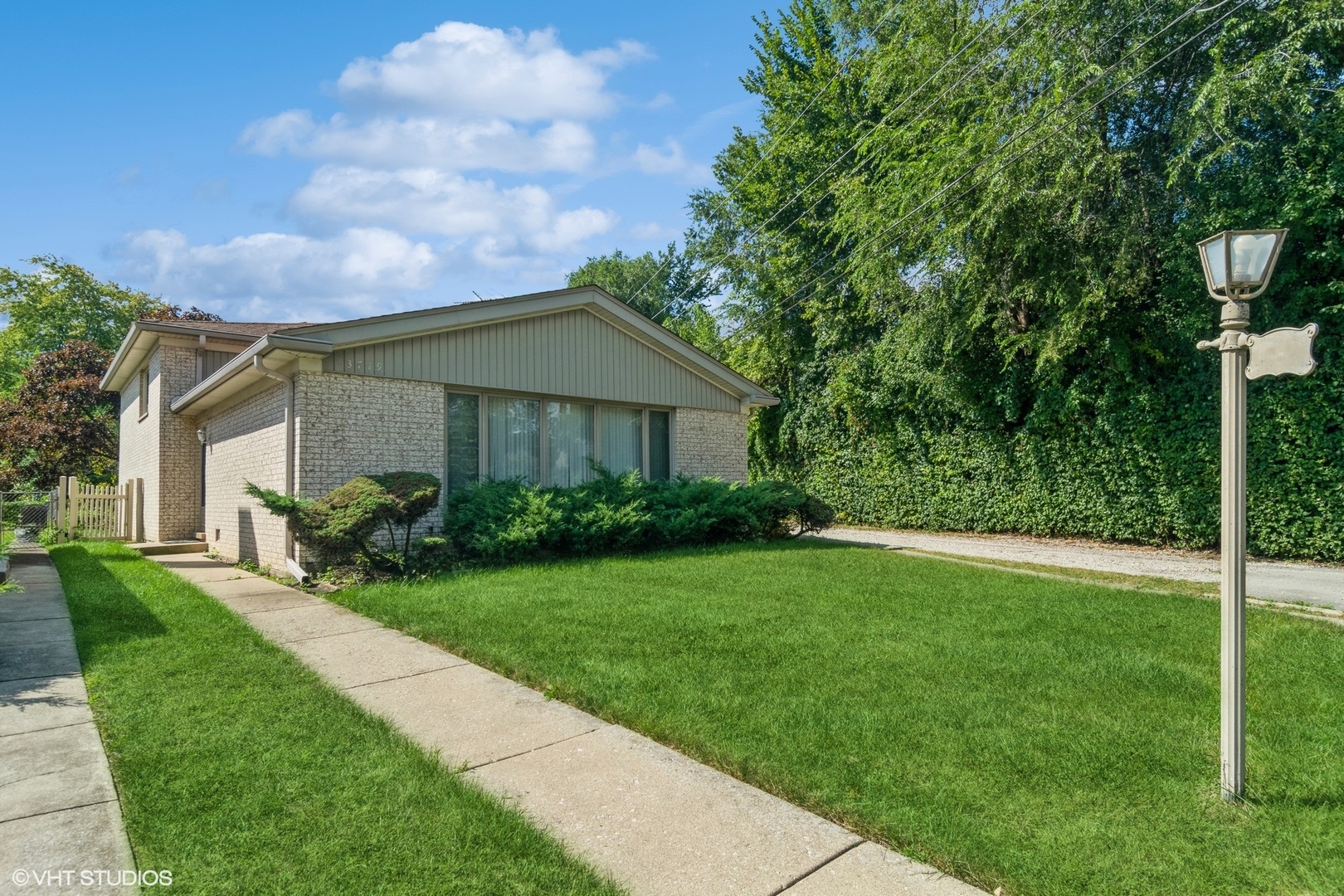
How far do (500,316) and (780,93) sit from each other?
1441 cm

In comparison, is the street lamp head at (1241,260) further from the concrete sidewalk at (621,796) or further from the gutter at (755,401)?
the gutter at (755,401)

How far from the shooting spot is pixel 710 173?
928 inches

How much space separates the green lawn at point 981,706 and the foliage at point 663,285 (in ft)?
66.1

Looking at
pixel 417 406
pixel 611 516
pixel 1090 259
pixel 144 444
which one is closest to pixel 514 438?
pixel 417 406

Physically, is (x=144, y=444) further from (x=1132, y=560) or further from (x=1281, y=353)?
(x=1132, y=560)

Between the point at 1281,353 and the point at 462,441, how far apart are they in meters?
9.23

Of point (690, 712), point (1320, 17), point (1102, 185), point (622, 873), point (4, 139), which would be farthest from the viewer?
point (4, 139)

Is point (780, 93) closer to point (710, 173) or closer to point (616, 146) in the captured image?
point (710, 173)

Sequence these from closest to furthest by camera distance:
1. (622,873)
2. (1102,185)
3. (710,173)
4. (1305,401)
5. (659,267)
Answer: (622,873)
(1305,401)
(1102,185)
(710,173)
(659,267)

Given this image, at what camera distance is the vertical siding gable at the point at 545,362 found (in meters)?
9.45

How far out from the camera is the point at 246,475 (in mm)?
10453

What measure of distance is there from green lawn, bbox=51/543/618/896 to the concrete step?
30.1 ft

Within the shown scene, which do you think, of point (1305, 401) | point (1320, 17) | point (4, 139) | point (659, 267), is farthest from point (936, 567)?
point (659, 267)

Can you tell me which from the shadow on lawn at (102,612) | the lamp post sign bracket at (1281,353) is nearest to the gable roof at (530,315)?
the shadow on lawn at (102,612)
